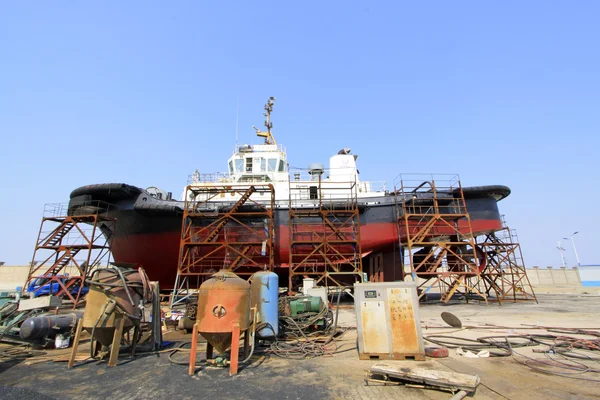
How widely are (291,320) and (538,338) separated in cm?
596

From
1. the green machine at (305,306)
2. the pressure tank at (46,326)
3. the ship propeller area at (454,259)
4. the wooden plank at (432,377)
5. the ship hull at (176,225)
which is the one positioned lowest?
the wooden plank at (432,377)

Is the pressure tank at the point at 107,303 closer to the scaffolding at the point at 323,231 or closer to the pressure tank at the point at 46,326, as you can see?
the pressure tank at the point at 46,326

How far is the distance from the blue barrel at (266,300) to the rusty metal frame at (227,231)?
30.2ft

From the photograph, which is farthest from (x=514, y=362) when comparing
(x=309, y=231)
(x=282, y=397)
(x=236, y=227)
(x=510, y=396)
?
(x=236, y=227)

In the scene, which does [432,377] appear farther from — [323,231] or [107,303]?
[323,231]

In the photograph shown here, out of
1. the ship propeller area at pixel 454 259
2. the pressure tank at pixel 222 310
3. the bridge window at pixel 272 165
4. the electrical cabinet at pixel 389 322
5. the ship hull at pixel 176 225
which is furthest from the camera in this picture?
the bridge window at pixel 272 165

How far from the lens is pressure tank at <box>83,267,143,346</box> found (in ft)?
19.9

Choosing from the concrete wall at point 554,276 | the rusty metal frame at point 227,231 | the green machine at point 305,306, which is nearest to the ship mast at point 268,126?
the rusty metal frame at point 227,231

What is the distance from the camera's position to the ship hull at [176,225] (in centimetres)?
1850

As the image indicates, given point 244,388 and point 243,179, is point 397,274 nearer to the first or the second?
point 243,179


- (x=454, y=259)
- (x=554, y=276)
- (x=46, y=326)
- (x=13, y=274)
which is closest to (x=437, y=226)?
(x=454, y=259)

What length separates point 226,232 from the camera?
18.3 m

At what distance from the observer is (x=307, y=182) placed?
68.4 feet

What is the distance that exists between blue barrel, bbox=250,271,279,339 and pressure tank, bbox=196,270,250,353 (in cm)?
150
